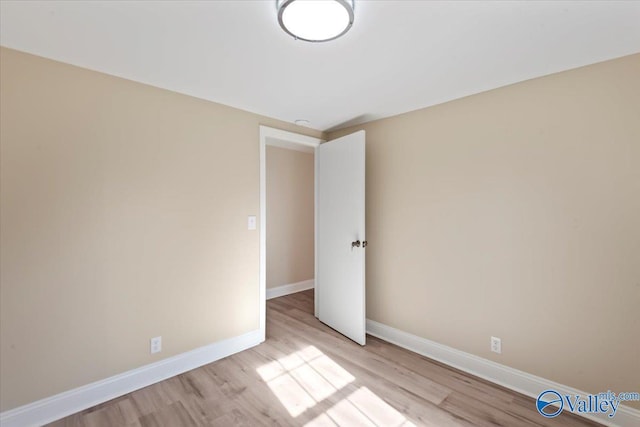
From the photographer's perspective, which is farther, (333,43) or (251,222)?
(251,222)

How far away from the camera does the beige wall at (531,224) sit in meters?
1.72

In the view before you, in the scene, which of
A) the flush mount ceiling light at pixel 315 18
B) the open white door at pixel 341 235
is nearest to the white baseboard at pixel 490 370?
the open white door at pixel 341 235

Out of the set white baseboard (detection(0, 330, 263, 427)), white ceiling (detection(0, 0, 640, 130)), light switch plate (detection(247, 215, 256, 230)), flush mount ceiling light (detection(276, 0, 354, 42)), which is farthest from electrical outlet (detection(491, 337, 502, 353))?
flush mount ceiling light (detection(276, 0, 354, 42))

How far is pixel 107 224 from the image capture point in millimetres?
1982

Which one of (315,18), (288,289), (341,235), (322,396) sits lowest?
(322,396)

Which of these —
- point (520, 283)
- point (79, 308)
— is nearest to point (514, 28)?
point (520, 283)

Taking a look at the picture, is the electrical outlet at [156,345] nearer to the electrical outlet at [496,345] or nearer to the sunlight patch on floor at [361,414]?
the sunlight patch on floor at [361,414]

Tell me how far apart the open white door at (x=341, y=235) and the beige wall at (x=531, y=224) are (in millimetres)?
375

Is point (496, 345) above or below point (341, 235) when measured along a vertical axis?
below

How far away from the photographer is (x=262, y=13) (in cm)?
135

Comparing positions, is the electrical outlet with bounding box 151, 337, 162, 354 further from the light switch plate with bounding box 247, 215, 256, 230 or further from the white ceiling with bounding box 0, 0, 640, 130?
the white ceiling with bounding box 0, 0, 640, 130

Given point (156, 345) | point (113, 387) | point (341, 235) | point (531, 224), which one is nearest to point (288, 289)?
point (341, 235)

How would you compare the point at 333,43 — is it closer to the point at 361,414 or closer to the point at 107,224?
the point at 107,224

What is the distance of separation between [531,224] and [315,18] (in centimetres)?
195
